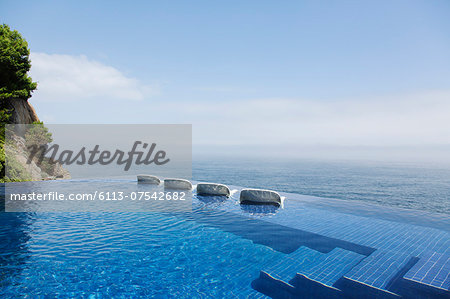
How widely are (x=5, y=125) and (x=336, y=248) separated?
65.9 feet

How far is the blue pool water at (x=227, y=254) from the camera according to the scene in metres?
4.01

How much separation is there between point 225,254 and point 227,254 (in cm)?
4

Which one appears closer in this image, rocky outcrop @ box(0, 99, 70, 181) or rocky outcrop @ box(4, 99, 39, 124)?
rocky outcrop @ box(0, 99, 70, 181)

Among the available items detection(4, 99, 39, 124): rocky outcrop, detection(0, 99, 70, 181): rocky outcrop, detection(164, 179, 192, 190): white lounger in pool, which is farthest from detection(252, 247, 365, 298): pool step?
detection(4, 99, 39, 124): rocky outcrop

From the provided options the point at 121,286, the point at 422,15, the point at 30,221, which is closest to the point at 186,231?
the point at 121,286

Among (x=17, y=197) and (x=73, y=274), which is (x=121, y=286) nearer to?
(x=73, y=274)

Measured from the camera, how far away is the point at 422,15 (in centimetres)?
1252

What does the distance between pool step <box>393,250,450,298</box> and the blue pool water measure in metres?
0.02

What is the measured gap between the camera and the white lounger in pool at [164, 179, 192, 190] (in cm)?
1302

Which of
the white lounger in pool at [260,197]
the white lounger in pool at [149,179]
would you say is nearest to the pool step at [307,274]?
the white lounger in pool at [260,197]

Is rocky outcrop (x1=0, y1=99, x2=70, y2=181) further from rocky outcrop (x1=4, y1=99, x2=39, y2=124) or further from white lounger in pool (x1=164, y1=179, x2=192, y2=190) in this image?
white lounger in pool (x1=164, y1=179, x2=192, y2=190)

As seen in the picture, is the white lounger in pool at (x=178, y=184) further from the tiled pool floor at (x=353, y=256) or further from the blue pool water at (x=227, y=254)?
the tiled pool floor at (x=353, y=256)

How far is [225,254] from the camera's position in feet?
17.8

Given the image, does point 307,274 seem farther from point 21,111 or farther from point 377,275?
point 21,111
